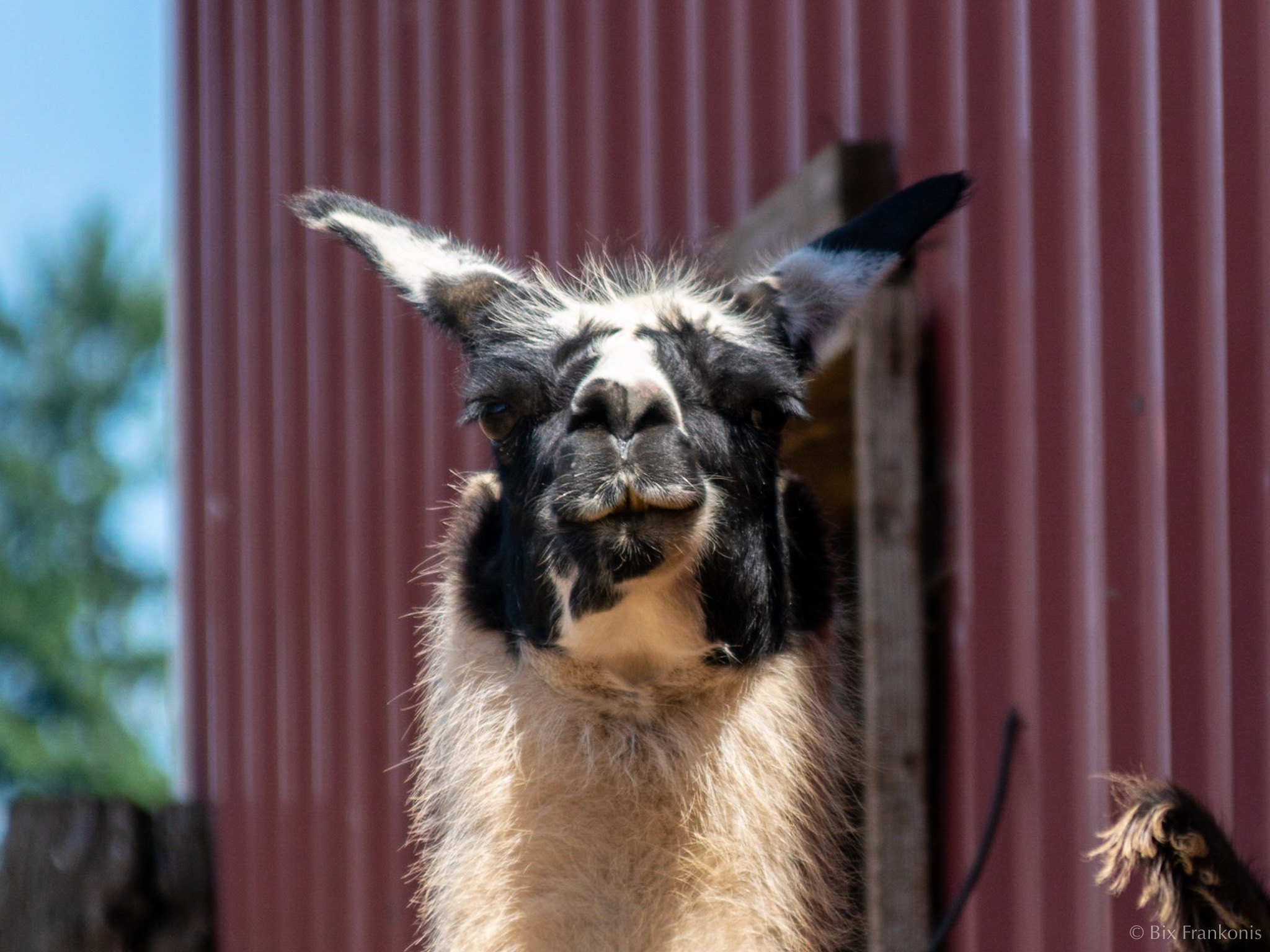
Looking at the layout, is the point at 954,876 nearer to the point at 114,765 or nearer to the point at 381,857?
the point at 381,857

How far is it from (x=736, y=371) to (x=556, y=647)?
49 cm

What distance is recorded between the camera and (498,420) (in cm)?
216

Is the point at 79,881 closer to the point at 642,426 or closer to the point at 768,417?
the point at 768,417

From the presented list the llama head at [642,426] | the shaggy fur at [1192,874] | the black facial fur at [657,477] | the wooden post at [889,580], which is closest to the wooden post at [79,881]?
the wooden post at [889,580]

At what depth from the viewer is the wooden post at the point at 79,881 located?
5.41m

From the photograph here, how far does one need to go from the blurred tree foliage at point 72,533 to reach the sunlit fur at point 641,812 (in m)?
21.7

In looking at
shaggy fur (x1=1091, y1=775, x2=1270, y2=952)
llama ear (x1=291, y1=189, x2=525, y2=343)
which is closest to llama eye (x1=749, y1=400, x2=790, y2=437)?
llama ear (x1=291, y1=189, x2=525, y2=343)

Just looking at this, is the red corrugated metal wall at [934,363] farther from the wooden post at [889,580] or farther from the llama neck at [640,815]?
the llama neck at [640,815]

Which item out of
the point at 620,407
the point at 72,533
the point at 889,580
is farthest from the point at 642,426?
the point at 72,533

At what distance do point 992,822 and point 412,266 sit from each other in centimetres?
173

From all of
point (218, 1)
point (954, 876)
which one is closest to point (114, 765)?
point (218, 1)

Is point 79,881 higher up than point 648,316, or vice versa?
point 648,316

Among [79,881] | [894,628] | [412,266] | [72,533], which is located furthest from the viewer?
[72,533]

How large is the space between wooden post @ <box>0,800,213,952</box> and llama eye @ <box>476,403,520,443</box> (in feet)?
13.6
